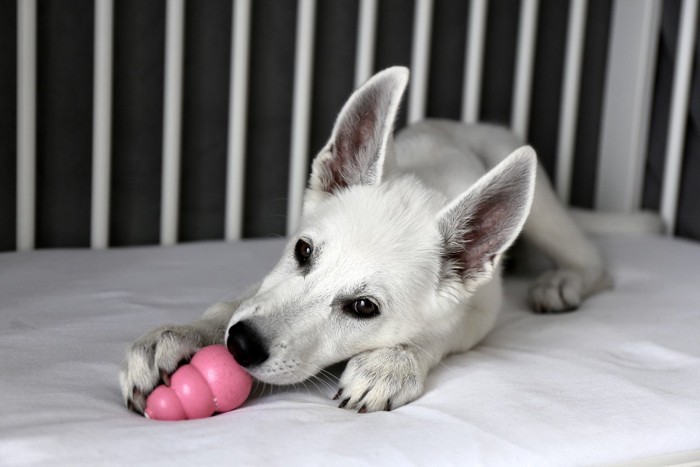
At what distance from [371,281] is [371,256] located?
0.17 ft

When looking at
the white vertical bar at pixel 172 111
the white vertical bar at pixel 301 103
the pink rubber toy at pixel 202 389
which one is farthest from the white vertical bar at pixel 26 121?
the pink rubber toy at pixel 202 389

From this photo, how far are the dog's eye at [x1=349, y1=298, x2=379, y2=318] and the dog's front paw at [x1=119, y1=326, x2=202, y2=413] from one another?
31 cm

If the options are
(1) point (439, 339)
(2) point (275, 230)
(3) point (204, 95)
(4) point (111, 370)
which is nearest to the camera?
(4) point (111, 370)

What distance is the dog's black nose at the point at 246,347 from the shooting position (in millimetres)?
1418

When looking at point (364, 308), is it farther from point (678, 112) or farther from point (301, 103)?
point (678, 112)

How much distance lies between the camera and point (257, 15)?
8.78 ft

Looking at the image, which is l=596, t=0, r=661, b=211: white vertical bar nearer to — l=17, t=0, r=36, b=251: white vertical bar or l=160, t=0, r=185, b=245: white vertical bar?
l=160, t=0, r=185, b=245: white vertical bar

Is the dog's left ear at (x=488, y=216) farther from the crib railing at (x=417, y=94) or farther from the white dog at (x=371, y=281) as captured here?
the crib railing at (x=417, y=94)

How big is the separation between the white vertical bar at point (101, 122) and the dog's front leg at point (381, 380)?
46.6 inches

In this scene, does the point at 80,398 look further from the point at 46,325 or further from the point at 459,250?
the point at 459,250

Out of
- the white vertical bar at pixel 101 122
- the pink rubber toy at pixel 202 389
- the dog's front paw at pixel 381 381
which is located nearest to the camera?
the pink rubber toy at pixel 202 389

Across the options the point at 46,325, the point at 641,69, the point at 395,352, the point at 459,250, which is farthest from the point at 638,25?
the point at 46,325

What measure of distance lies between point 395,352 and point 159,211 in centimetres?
135

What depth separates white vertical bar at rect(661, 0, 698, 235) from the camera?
9.25 ft
